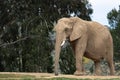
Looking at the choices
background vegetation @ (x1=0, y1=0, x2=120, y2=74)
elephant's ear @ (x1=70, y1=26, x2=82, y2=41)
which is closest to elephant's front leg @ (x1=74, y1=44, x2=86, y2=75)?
elephant's ear @ (x1=70, y1=26, x2=82, y2=41)

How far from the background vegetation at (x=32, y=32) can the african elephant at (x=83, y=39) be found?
11.3 metres

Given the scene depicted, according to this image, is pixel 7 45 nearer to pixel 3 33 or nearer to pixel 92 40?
pixel 3 33

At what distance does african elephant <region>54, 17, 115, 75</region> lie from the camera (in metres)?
18.8

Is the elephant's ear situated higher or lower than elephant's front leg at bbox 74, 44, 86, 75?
higher

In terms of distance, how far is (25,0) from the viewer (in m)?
32.4

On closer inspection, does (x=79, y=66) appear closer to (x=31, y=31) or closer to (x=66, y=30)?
(x=66, y=30)

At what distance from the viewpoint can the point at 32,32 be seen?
31.8 metres

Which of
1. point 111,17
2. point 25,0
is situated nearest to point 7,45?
point 25,0

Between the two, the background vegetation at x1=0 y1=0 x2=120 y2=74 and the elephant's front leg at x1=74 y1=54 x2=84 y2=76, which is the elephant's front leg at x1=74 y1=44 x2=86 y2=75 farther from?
the background vegetation at x1=0 y1=0 x2=120 y2=74

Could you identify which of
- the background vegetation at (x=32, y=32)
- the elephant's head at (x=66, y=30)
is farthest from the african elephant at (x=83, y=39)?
the background vegetation at (x=32, y=32)

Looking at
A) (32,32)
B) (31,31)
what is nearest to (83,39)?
(32,32)

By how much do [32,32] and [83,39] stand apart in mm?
12844

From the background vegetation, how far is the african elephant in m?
11.3

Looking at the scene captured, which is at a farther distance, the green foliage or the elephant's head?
the green foliage
